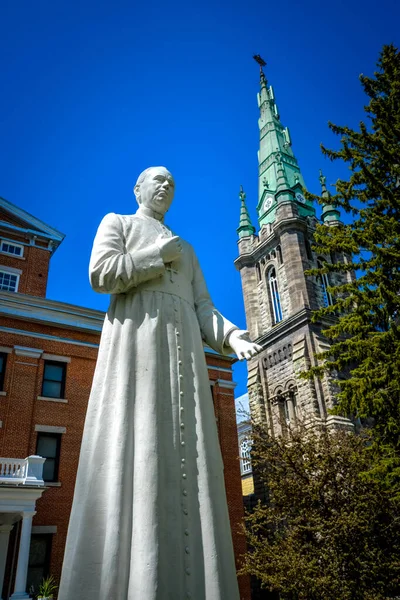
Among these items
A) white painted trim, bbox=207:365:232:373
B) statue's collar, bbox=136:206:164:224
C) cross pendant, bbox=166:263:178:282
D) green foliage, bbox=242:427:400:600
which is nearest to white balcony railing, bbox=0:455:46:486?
green foliage, bbox=242:427:400:600

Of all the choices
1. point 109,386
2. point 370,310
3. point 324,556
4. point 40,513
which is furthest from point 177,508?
point 40,513

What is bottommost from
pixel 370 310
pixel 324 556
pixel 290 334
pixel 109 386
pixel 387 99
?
pixel 324 556

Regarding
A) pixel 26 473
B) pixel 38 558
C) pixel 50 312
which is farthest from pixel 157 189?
pixel 50 312

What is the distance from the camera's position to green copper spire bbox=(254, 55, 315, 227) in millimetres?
52375

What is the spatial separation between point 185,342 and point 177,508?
1207 millimetres

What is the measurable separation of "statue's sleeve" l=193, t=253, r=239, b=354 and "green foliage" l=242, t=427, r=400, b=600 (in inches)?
381

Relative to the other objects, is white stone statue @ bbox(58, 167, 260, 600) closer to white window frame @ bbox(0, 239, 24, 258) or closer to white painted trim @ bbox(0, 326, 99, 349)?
white painted trim @ bbox(0, 326, 99, 349)

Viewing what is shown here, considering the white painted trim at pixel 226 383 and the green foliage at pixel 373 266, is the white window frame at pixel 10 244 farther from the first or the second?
the green foliage at pixel 373 266

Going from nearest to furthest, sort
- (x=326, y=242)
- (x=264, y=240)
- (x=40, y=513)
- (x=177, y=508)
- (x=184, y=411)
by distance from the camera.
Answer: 1. (x=177, y=508)
2. (x=184, y=411)
3. (x=326, y=242)
4. (x=40, y=513)
5. (x=264, y=240)

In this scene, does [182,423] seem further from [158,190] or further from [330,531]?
[330,531]

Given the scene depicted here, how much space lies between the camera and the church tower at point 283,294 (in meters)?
40.3

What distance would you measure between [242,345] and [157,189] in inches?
62.2

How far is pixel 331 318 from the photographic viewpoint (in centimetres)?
4228

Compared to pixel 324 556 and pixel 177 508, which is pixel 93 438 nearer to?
pixel 177 508
